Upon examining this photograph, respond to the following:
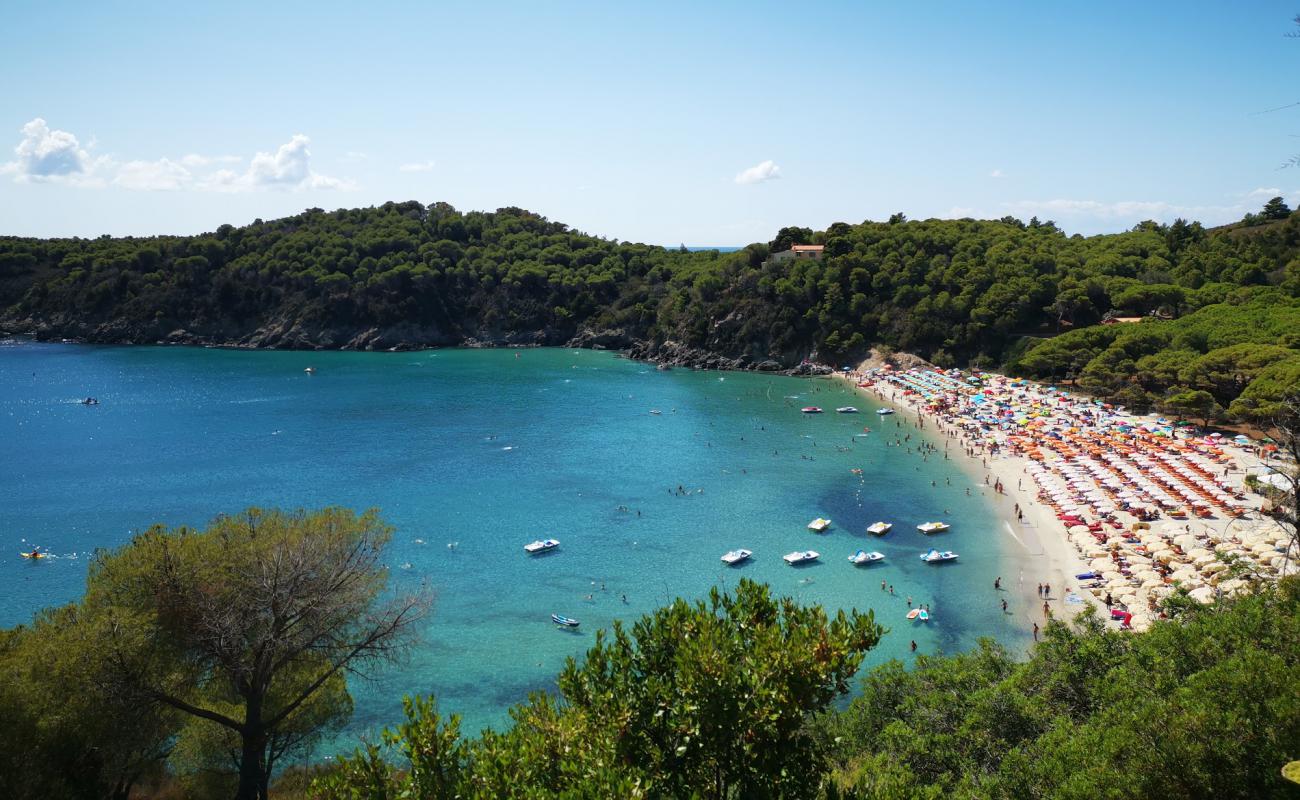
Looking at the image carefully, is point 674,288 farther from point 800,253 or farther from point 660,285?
point 800,253

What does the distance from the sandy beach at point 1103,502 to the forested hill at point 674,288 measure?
31.1 feet

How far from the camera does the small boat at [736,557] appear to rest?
34.5 meters

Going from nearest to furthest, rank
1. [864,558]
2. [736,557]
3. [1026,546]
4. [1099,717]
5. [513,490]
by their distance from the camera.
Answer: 1. [1099,717]
2. [864,558]
3. [736,557]
4. [1026,546]
5. [513,490]

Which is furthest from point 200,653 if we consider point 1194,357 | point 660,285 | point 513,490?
point 660,285

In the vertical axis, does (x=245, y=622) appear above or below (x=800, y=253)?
below

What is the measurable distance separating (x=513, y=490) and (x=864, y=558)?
70.8 ft

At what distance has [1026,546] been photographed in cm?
3559

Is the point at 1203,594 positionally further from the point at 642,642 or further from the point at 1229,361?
the point at 1229,361

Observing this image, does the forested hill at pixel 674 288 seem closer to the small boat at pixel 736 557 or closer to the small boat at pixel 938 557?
the small boat at pixel 938 557

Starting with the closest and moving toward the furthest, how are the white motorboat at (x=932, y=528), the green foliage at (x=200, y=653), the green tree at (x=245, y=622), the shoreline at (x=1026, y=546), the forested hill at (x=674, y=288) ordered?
the green foliage at (x=200, y=653) < the green tree at (x=245, y=622) < the shoreline at (x=1026, y=546) < the white motorboat at (x=932, y=528) < the forested hill at (x=674, y=288)

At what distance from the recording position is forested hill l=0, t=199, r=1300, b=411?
74.6m

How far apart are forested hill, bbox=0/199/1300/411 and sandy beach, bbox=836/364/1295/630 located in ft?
31.1

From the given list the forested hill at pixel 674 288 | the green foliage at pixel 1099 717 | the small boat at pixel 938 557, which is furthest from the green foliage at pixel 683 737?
the forested hill at pixel 674 288

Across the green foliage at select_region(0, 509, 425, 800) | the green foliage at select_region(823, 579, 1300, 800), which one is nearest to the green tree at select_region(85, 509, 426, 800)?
the green foliage at select_region(0, 509, 425, 800)
